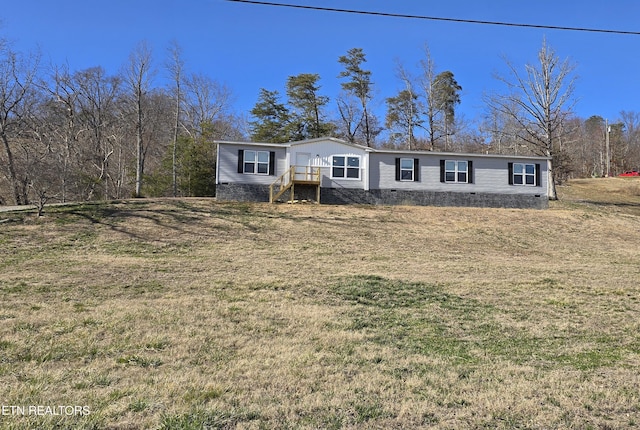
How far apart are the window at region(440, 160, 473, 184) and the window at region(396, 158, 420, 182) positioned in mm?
1401

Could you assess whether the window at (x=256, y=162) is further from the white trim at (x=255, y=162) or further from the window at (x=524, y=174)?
the window at (x=524, y=174)

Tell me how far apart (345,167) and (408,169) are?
3.51 meters

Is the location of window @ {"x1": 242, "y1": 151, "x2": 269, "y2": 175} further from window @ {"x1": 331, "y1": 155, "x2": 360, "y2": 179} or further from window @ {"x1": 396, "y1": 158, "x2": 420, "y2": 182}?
window @ {"x1": 396, "y1": 158, "x2": 420, "y2": 182}

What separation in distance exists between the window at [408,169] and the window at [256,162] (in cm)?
719

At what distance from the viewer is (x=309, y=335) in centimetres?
544

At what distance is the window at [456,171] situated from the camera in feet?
75.5

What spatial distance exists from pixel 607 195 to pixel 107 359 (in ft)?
134

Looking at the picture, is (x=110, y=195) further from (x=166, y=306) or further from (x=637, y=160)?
(x=637, y=160)

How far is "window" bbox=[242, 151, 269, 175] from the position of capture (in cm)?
2192

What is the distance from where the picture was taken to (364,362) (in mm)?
4438

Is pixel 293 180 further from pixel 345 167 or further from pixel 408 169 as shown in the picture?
pixel 408 169

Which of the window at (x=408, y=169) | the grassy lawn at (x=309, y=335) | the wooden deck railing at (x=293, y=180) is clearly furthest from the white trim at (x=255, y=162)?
the grassy lawn at (x=309, y=335)

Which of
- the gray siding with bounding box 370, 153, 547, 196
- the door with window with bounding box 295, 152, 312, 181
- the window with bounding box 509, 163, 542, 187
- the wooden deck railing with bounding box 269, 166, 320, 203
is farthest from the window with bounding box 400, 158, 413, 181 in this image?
the window with bounding box 509, 163, 542, 187

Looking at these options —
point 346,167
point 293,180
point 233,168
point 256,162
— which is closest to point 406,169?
point 346,167
